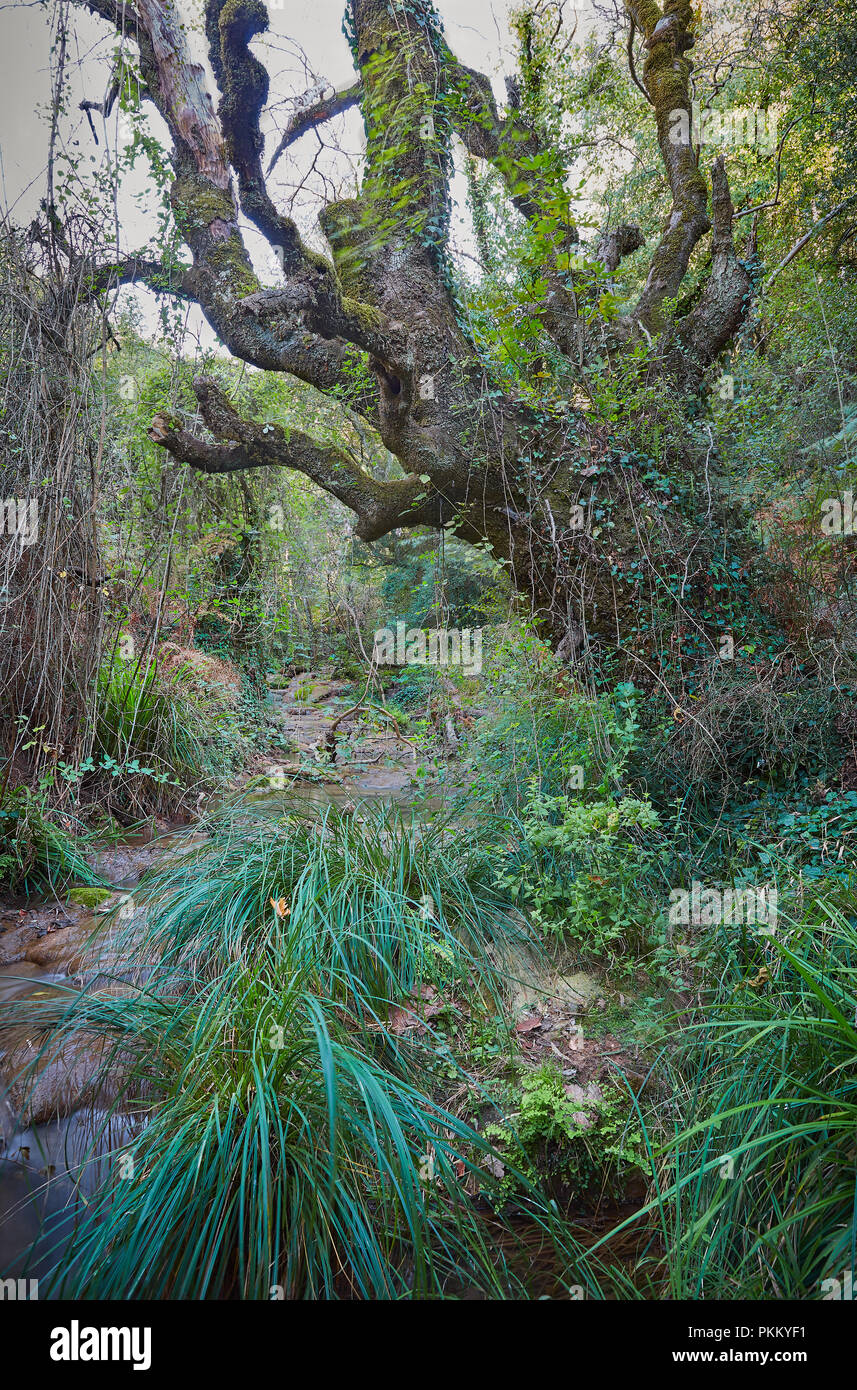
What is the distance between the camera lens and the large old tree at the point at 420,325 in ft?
13.0

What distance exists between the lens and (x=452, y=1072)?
7.43ft

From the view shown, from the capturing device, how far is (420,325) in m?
4.11

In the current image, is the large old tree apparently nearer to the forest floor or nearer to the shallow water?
the forest floor

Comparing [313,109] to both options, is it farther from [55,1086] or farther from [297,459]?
[55,1086]

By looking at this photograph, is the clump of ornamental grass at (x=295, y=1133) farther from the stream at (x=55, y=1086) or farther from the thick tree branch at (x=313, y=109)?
the thick tree branch at (x=313, y=109)

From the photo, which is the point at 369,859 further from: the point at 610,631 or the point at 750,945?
the point at 610,631

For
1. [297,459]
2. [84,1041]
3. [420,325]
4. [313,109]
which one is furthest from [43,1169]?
[313,109]

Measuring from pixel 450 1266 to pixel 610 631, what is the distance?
3.14m

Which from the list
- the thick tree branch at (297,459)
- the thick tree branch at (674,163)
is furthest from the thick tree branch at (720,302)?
the thick tree branch at (297,459)

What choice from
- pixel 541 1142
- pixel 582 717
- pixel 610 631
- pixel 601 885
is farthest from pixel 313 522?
pixel 541 1142

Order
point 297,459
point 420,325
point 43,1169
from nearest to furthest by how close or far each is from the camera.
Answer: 1. point 43,1169
2. point 420,325
3. point 297,459

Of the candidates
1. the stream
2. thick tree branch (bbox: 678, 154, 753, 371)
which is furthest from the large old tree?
the stream

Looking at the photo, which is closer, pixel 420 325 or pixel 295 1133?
pixel 295 1133

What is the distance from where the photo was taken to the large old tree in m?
3.95
